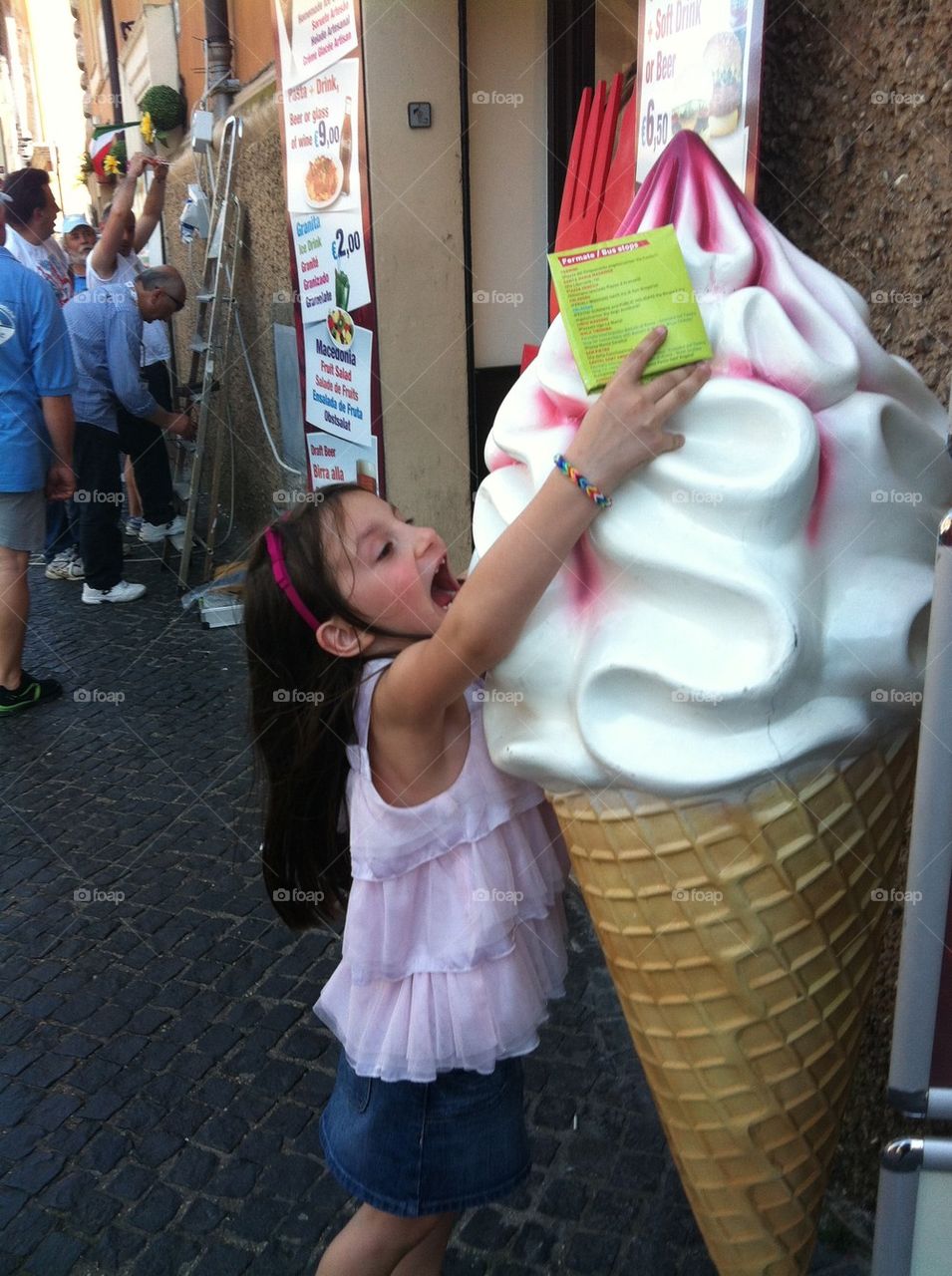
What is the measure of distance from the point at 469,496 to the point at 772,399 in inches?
177

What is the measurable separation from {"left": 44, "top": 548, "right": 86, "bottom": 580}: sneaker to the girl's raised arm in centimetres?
689

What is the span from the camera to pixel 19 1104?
2844mm

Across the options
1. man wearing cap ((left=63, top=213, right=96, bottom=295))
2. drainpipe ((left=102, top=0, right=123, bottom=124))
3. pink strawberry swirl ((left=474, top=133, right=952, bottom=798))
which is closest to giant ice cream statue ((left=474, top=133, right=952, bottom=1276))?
pink strawberry swirl ((left=474, top=133, right=952, bottom=798))

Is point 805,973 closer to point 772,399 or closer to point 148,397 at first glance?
point 772,399

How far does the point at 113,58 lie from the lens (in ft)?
46.6

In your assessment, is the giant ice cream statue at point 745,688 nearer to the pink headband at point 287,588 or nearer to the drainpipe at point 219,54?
the pink headband at point 287,588

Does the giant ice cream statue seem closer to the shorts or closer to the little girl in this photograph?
the little girl

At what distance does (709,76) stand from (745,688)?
59.5 inches

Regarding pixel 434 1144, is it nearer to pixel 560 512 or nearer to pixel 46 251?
pixel 560 512

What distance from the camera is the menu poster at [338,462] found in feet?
18.4

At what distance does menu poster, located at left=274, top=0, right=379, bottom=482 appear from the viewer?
5.21m

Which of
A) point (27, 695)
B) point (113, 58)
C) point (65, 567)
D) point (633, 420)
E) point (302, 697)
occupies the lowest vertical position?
point (27, 695)

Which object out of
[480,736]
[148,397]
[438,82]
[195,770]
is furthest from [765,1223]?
[148,397]

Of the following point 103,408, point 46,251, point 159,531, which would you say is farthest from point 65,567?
point 46,251
